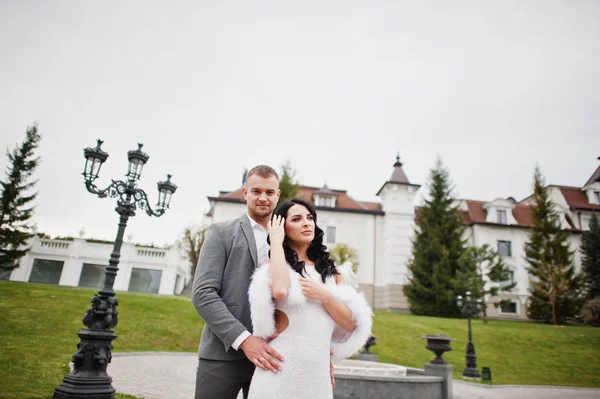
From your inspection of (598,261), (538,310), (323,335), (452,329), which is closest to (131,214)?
(323,335)

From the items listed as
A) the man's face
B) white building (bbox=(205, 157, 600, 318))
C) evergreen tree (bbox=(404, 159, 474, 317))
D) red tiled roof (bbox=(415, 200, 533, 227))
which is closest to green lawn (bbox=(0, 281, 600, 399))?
evergreen tree (bbox=(404, 159, 474, 317))

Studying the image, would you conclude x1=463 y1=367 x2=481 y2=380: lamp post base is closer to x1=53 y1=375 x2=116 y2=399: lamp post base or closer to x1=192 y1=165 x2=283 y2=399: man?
x1=53 y1=375 x2=116 y2=399: lamp post base

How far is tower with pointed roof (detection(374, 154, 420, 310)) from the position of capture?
3150cm

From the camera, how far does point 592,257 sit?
1223 inches

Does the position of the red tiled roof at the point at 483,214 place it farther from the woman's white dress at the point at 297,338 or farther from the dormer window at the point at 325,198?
the woman's white dress at the point at 297,338

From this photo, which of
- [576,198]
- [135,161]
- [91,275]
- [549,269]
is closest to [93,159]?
[135,161]

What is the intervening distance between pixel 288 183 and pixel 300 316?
24.9 meters

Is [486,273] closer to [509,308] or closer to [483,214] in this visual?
[509,308]

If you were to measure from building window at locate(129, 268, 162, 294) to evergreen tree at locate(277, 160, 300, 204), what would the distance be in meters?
11.6

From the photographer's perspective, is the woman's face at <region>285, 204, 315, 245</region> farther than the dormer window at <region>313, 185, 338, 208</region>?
No

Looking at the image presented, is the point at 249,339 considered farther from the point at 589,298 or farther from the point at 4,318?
the point at 589,298

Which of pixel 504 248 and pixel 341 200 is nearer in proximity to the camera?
pixel 504 248

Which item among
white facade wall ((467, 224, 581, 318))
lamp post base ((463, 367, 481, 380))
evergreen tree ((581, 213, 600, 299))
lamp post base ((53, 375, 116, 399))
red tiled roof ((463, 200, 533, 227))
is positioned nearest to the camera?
lamp post base ((53, 375, 116, 399))

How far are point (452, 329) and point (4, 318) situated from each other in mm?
21837
